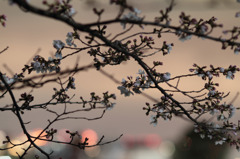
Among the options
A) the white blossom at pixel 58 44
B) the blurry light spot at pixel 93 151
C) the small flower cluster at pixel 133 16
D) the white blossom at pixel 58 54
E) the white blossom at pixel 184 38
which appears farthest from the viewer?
the blurry light spot at pixel 93 151

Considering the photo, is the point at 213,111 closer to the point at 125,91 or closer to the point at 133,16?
the point at 125,91

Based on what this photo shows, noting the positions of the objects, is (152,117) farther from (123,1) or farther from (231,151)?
(231,151)

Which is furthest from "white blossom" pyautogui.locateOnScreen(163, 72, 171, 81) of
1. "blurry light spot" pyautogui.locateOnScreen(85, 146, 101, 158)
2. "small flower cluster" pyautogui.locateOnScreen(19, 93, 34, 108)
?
"blurry light spot" pyautogui.locateOnScreen(85, 146, 101, 158)

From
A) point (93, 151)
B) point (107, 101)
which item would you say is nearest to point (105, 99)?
point (107, 101)

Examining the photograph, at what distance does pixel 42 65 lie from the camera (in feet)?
20.8

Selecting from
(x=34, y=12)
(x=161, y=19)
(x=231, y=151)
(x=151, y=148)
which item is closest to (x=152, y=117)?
(x=161, y=19)

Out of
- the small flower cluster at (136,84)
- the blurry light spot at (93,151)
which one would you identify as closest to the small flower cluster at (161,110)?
the small flower cluster at (136,84)

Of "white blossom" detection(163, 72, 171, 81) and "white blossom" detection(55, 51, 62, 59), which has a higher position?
"white blossom" detection(55, 51, 62, 59)

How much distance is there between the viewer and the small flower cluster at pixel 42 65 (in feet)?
20.8

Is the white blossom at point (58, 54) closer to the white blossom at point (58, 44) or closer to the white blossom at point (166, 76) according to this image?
the white blossom at point (58, 44)

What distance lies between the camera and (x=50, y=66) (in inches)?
253

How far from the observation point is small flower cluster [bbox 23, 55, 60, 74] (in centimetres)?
633

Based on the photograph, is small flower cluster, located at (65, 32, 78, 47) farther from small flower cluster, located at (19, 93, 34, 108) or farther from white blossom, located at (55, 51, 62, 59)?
small flower cluster, located at (19, 93, 34, 108)

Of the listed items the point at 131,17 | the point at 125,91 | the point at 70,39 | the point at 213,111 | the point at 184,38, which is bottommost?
the point at 213,111
